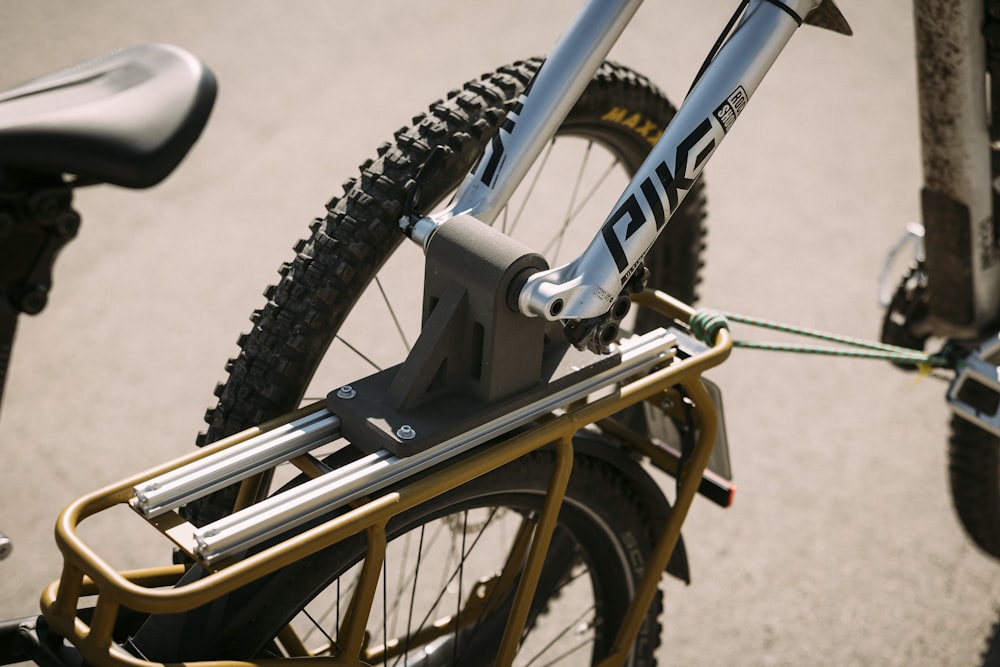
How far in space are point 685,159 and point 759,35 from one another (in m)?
0.16

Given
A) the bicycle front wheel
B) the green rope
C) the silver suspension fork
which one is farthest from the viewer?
the green rope

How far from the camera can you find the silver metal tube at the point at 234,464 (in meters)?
0.97

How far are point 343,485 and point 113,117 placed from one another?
0.38m

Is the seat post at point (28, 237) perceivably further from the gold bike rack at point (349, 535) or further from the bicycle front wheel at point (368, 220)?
the bicycle front wheel at point (368, 220)

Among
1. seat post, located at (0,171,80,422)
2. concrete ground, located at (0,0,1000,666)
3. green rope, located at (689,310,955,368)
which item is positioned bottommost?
concrete ground, located at (0,0,1000,666)

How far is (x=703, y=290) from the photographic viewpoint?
272 centimetres

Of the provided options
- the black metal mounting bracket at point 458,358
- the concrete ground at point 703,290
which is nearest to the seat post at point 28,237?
the black metal mounting bracket at point 458,358

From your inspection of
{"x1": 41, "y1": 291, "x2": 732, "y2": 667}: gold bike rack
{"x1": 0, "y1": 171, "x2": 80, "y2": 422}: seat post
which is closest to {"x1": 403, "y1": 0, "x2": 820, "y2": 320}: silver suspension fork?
{"x1": 41, "y1": 291, "x2": 732, "y2": 667}: gold bike rack

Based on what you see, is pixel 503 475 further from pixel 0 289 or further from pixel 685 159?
pixel 0 289

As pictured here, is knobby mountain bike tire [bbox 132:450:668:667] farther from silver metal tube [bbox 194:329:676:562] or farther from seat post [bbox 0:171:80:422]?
seat post [bbox 0:171:80:422]

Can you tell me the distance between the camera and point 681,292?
1.78 metres

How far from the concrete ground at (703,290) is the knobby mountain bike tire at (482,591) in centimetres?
42

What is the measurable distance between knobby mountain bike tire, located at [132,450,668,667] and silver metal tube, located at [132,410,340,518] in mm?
110

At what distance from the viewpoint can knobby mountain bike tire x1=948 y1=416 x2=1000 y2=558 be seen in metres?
1.91
